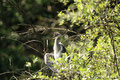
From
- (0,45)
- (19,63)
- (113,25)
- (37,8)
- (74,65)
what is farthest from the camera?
(37,8)

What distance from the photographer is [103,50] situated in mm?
1556

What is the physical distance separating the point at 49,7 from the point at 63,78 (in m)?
4.64

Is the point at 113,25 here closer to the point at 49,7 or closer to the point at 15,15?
the point at 15,15

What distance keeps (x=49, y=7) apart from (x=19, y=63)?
324cm

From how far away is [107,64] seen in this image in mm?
1515

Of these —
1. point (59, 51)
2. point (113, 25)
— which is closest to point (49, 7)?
point (59, 51)

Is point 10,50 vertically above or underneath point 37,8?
underneath

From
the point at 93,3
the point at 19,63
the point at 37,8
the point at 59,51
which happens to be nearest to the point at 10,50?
the point at 19,63

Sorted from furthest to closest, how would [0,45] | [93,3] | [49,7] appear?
1. [49,7]
2. [0,45]
3. [93,3]

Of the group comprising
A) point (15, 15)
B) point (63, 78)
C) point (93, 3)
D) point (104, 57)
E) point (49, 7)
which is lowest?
point (63, 78)

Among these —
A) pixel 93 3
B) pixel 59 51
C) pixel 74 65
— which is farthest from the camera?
pixel 59 51

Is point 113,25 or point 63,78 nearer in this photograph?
point 63,78

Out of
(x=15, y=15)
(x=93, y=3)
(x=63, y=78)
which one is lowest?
(x=63, y=78)

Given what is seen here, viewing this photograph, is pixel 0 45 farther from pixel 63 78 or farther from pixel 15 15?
pixel 63 78
